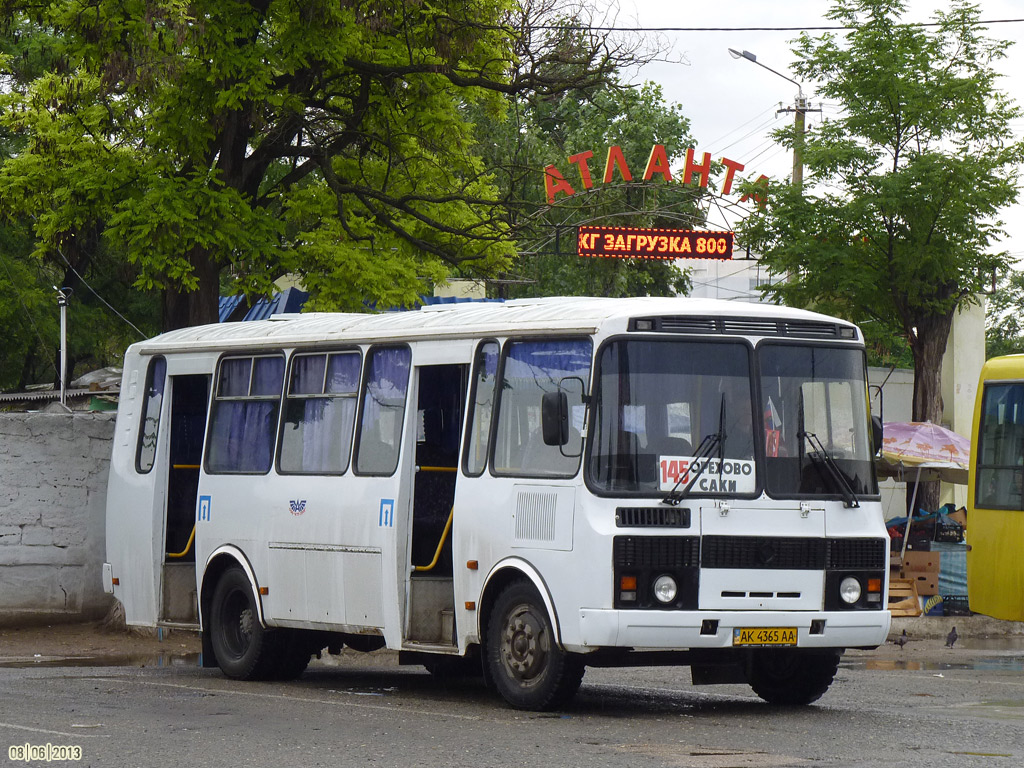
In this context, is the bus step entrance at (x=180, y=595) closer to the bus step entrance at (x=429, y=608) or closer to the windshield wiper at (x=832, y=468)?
the bus step entrance at (x=429, y=608)

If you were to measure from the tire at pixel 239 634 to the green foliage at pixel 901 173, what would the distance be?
16974 millimetres

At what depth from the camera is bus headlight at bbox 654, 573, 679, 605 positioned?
10.8 meters

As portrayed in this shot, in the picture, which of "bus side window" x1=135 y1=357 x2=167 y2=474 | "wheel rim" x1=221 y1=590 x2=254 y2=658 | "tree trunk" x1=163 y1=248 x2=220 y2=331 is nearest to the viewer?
"wheel rim" x1=221 y1=590 x2=254 y2=658

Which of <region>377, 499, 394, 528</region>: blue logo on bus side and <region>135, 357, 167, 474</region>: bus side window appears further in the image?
<region>135, 357, 167, 474</region>: bus side window

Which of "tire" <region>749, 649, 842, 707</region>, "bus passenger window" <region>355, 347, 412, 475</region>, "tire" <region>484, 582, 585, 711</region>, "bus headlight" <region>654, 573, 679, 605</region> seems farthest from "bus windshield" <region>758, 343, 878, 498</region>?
"bus passenger window" <region>355, 347, 412, 475</region>

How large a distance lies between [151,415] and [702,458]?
6.53 meters

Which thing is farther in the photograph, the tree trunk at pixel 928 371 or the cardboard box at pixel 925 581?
the tree trunk at pixel 928 371

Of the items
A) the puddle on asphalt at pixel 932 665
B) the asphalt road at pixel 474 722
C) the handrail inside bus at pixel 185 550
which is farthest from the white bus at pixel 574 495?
the puddle on asphalt at pixel 932 665

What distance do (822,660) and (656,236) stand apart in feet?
87.8

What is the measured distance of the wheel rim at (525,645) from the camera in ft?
36.8

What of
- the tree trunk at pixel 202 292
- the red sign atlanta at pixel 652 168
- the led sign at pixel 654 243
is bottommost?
the tree trunk at pixel 202 292

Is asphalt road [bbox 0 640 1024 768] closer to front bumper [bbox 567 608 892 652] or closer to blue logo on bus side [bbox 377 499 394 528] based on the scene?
front bumper [bbox 567 608 892 652]
